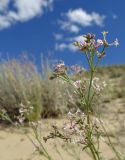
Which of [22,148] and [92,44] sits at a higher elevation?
[92,44]

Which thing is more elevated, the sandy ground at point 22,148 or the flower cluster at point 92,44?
the flower cluster at point 92,44

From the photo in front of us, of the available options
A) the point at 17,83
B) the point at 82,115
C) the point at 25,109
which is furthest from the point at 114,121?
the point at 82,115

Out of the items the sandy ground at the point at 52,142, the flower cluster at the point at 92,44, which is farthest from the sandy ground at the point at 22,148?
the flower cluster at the point at 92,44

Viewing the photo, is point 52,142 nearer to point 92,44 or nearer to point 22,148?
point 22,148

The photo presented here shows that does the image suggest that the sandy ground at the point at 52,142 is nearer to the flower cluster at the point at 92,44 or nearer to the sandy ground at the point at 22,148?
the sandy ground at the point at 22,148

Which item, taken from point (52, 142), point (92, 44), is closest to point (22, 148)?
point (52, 142)

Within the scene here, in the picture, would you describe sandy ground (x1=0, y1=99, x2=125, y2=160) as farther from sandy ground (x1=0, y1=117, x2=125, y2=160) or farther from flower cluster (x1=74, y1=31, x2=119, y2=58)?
flower cluster (x1=74, y1=31, x2=119, y2=58)

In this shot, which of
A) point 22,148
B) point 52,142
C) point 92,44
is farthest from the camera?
point 22,148

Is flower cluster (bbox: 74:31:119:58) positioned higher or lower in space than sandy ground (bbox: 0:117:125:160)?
higher

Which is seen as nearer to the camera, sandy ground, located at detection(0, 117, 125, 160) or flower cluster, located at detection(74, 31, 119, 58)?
flower cluster, located at detection(74, 31, 119, 58)

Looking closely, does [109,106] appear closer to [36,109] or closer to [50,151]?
[36,109]

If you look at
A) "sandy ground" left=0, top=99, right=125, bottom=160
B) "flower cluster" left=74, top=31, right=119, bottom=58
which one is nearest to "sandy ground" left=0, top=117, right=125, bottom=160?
"sandy ground" left=0, top=99, right=125, bottom=160
